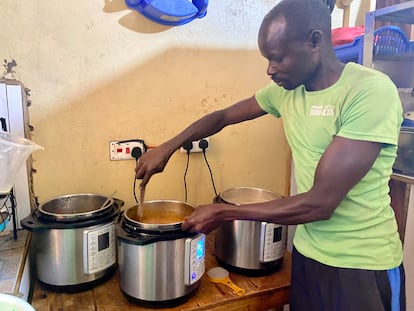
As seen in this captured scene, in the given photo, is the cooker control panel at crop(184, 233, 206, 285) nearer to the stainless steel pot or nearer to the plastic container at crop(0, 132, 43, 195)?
the stainless steel pot

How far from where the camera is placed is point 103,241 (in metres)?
1.04

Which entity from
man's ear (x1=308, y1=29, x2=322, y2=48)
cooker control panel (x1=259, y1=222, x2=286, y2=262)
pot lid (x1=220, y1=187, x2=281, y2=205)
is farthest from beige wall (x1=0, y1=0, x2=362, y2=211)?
man's ear (x1=308, y1=29, x2=322, y2=48)

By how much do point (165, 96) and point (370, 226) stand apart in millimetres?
882

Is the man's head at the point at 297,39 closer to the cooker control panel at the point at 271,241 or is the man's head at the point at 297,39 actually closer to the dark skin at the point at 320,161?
the dark skin at the point at 320,161

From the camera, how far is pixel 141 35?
133 cm

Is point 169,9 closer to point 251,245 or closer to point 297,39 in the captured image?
point 297,39

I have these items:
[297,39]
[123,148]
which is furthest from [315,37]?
[123,148]

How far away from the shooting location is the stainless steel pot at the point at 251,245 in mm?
1104

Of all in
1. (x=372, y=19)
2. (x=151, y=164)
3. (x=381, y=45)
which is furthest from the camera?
(x=381, y=45)

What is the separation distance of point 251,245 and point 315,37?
64 cm

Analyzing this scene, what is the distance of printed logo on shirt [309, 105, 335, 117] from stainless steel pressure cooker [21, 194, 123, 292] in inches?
25.4

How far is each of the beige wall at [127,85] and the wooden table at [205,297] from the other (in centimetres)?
40

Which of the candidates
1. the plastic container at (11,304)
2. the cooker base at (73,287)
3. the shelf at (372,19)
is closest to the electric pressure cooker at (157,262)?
the cooker base at (73,287)

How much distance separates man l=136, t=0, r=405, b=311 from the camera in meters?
0.74
